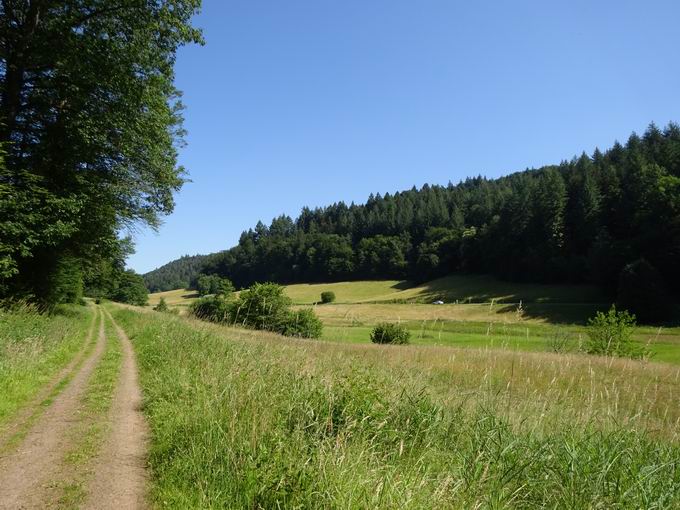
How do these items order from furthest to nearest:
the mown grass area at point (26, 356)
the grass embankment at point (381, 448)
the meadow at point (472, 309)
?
the meadow at point (472, 309), the mown grass area at point (26, 356), the grass embankment at point (381, 448)

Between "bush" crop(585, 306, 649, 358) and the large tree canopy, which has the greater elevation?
Answer: the large tree canopy

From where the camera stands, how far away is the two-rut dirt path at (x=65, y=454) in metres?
4.15

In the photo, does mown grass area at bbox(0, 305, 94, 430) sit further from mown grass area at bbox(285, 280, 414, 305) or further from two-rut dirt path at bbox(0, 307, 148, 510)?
mown grass area at bbox(285, 280, 414, 305)

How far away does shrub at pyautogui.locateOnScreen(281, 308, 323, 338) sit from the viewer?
26.3 meters

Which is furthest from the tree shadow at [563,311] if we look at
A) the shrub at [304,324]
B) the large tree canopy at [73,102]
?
the large tree canopy at [73,102]

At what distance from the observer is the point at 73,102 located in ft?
54.9

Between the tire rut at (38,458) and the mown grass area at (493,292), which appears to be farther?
the mown grass area at (493,292)

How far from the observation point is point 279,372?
6.70 meters

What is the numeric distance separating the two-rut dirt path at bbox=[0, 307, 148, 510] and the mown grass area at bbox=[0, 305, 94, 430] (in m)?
0.55

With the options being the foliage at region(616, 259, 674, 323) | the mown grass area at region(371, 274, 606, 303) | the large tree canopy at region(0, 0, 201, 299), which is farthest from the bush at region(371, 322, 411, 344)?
the foliage at region(616, 259, 674, 323)

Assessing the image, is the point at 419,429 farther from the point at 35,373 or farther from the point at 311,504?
the point at 35,373

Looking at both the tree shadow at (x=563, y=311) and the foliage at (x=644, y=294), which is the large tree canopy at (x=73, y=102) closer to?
the tree shadow at (x=563, y=311)

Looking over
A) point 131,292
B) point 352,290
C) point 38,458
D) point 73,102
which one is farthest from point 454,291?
point 38,458

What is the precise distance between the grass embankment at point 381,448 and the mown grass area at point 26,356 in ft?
9.49
